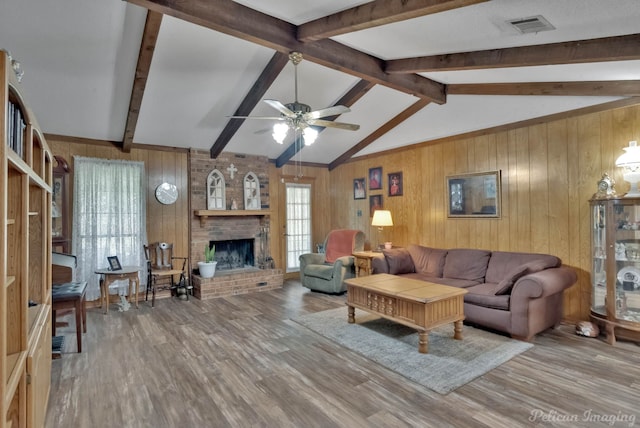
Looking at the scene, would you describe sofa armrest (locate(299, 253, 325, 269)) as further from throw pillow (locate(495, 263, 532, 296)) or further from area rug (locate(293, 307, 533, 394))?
throw pillow (locate(495, 263, 532, 296))

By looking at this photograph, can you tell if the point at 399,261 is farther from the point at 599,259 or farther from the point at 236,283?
the point at 236,283

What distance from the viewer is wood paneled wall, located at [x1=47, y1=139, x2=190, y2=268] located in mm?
5250

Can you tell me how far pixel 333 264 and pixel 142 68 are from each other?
3882 millimetres

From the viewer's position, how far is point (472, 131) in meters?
4.79

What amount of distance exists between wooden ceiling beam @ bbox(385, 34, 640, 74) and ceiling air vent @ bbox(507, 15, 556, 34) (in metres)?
0.39

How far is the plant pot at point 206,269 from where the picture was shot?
541 cm

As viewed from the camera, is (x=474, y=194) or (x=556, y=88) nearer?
(x=556, y=88)

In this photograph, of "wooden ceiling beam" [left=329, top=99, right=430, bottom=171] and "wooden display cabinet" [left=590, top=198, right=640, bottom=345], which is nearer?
"wooden display cabinet" [left=590, top=198, right=640, bottom=345]

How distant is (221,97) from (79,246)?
2.96 m

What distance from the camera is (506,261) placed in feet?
13.8

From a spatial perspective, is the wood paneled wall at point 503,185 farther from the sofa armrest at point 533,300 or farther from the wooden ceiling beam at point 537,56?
the wooden ceiling beam at point 537,56

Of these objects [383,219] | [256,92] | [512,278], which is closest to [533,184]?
[512,278]

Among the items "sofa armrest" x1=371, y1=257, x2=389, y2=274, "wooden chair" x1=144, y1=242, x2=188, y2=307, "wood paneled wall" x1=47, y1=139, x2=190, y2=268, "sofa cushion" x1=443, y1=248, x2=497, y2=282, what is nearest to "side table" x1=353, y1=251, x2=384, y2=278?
"sofa armrest" x1=371, y1=257, x2=389, y2=274

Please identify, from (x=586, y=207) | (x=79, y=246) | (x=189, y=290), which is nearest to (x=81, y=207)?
(x=79, y=246)
